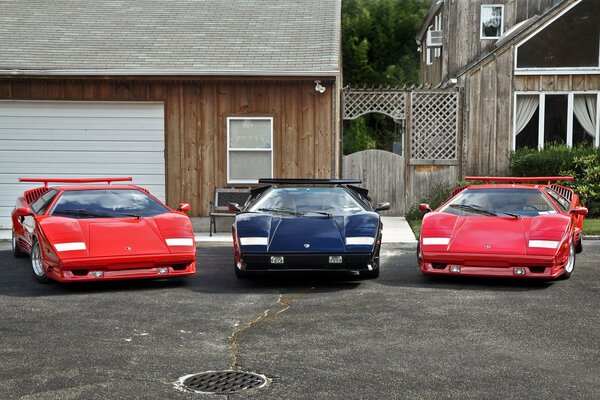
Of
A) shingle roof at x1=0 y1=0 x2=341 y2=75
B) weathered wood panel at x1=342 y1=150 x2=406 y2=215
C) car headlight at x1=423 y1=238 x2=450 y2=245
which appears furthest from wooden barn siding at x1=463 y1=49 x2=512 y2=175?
car headlight at x1=423 y1=238 x2=450 y2=245

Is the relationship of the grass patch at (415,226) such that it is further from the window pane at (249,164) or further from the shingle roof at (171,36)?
the shingle roof at (171,36)

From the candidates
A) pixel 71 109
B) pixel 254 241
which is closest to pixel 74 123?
pixel 71 109

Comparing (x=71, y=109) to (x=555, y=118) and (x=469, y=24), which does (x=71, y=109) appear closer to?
(x=555, y=118)

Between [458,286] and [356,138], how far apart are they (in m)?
28.0

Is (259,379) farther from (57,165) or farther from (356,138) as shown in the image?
(356,138)

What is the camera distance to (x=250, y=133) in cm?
1784

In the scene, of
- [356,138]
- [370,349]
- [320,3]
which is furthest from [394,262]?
[356,138]

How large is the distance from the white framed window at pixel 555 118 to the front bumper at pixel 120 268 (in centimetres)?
1178

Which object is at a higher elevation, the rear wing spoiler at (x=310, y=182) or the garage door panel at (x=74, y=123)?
the garage door panel at (x=74, y=123)

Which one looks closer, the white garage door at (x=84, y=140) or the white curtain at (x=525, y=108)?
the white garage door at (x=84, y=140)

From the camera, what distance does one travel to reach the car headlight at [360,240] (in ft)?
Result: 33.6

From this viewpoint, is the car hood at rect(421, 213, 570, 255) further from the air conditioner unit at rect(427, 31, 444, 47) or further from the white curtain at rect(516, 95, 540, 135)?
the air conditioner unit at rect(427, 31, 444, 47)

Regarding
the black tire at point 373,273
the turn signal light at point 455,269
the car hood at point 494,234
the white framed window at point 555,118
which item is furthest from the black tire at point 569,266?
the white framed window at point 555,118

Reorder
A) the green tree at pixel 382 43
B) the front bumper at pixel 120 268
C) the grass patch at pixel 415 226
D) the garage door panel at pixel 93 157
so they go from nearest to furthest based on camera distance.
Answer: the front bumper at pixel 120 268, the grass patch at pixel 415 226, the garage door panel at pixel 93 157, the green tree at pixel 382 43
